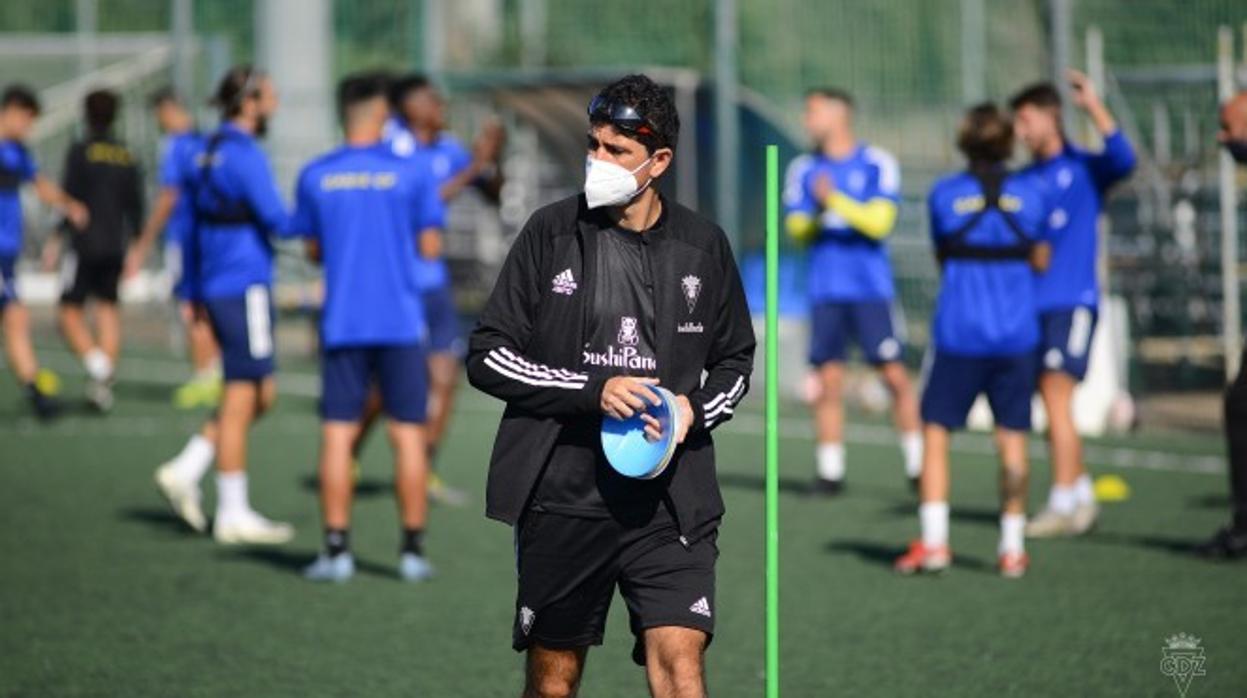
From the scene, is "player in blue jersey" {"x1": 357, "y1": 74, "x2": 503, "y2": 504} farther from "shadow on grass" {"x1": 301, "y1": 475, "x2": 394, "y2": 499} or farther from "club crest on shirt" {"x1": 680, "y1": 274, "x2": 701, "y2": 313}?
"club crest on shirt" {"x1": 680, "y1": 274, "x2": 701, "y2": 313}

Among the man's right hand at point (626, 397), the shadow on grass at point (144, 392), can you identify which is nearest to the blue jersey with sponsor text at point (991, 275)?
the man's right hand at point (626, 397)

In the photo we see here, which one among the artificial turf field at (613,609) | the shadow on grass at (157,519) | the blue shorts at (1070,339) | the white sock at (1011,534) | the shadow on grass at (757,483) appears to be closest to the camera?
the artificial turf field at (613,609)

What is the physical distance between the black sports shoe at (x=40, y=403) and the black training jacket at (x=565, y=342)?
1123cm

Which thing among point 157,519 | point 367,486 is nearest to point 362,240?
point 157,519

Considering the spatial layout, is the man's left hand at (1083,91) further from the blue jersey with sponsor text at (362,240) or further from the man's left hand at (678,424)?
the man's left hand at (678,424)

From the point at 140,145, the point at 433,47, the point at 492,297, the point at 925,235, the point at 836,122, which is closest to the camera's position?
the point at 492,297

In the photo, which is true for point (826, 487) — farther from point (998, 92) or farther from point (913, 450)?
point (998, 92)

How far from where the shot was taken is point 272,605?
9547 millimetres

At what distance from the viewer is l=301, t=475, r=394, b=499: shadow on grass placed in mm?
13148

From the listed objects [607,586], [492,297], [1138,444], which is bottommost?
[1138,444]

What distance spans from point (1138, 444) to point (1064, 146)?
4409mm

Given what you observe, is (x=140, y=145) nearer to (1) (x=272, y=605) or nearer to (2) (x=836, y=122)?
A: (2) (x=836, y=122)

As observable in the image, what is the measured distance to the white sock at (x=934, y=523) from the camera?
10031mm

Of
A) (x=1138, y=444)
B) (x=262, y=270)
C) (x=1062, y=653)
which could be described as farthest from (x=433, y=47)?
(x=1062, y=653)
